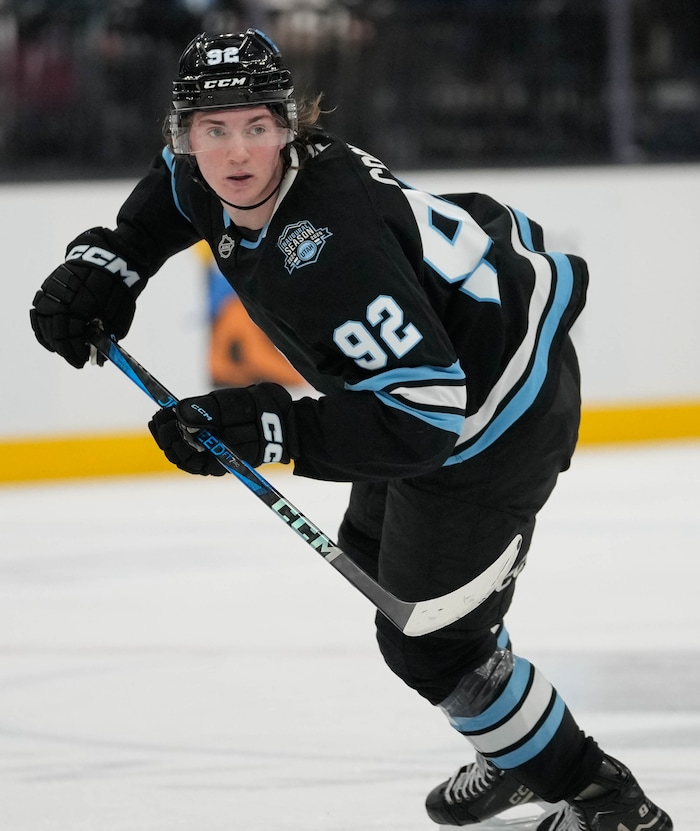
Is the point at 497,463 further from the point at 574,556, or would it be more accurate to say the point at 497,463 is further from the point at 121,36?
the point at 121,36

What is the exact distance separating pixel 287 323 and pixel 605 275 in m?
3.74

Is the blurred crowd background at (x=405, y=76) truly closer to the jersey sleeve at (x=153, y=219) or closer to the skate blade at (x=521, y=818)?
the jersey sleeve at (x=153, y=219)

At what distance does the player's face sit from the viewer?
1.72 m

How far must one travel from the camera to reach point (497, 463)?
6.25 feet

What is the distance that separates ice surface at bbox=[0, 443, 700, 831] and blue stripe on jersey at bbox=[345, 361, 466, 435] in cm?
72

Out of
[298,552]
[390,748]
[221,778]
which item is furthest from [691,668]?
[298,552]

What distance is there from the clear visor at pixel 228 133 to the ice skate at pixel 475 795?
0.97 m

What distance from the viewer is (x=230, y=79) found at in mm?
1738

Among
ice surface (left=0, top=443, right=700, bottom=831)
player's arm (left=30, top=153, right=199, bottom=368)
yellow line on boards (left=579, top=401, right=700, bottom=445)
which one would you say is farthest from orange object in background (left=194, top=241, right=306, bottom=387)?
player's arm (left=30, top=153, right=199, bottom=368)

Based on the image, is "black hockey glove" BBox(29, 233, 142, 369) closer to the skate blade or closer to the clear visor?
the clear visor

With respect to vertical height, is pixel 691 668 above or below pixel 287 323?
below

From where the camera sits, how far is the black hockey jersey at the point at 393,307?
1644mm

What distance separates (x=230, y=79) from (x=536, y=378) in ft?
1.83

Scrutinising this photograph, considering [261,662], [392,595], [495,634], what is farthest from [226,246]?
[261,662]
